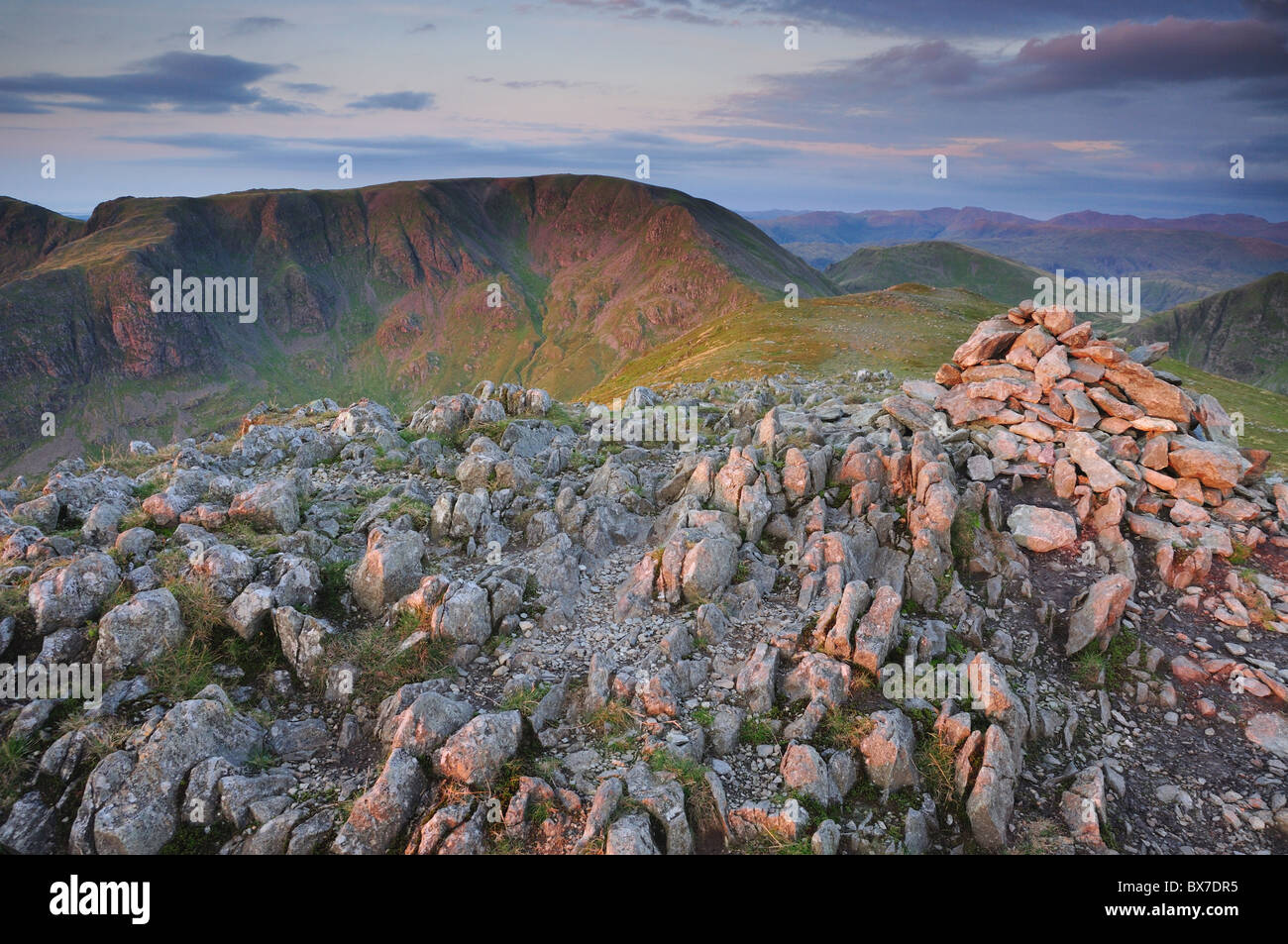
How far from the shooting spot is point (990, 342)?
2352cm

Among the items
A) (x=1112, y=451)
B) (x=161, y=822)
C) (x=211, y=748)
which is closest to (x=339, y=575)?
(x=211, y=748)

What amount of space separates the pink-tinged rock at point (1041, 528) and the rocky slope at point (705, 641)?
88 millimetres

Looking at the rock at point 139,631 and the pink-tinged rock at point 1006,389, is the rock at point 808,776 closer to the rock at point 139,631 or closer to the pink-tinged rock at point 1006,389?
the rock at point 139,631

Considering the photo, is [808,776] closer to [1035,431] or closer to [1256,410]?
[1035,431]

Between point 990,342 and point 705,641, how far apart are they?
16.5 m

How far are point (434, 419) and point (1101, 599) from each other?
23.9 metres

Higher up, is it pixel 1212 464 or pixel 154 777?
pixel 1212 464

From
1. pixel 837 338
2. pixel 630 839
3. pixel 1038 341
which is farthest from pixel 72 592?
pixel 837 338

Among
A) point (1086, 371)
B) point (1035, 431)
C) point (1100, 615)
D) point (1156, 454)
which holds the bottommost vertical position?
point (1100, 615)

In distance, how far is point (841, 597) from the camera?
50.4 feet

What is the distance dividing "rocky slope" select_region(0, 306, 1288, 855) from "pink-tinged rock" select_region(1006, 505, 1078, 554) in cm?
9

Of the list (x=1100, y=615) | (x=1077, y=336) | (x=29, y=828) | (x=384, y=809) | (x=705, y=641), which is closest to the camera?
(x=29, y=828)

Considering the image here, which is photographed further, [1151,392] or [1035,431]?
[1035,431]

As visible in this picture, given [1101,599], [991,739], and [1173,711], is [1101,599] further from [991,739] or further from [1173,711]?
[991,739]
